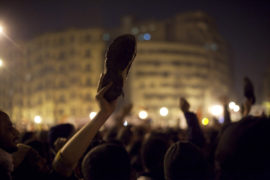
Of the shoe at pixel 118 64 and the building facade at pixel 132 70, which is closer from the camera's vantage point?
the shoe at pixel 118 64

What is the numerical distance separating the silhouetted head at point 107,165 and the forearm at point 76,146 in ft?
1.74

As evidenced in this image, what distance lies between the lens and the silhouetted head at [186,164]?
320cm

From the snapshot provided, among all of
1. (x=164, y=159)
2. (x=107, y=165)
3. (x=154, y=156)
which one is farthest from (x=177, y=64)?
(x=107, y=165)

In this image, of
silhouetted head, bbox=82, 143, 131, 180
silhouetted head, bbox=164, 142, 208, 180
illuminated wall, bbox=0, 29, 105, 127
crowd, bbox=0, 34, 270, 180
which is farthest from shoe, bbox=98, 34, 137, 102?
illuminated wall, bbox=0, 29, 105, 127

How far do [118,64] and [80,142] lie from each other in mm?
652

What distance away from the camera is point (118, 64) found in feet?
9.41

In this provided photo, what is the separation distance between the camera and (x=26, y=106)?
103938 millimetres

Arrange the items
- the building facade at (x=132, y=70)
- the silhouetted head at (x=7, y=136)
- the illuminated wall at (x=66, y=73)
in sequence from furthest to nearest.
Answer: the illuminated wall at (x=66, y=73) < the building facade at (x=132, y=70) < the silhouetted head at (x=7, y=136)

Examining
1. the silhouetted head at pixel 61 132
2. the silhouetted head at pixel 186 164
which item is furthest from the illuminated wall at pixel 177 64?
the silhouetted head at pixel 186 164

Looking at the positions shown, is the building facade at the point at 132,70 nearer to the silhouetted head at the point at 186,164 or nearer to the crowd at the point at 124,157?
the crowd at the point at 124,157

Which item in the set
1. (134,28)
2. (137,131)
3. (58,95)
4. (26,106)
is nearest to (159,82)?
(134,28)

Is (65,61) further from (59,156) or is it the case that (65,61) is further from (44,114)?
(59,156)

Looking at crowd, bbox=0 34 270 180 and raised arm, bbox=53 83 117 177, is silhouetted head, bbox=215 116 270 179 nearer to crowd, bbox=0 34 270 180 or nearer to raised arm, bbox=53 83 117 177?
crowd, bbox=0 34 270 180

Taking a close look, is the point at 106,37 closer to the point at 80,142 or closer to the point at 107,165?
the point at 107,165
